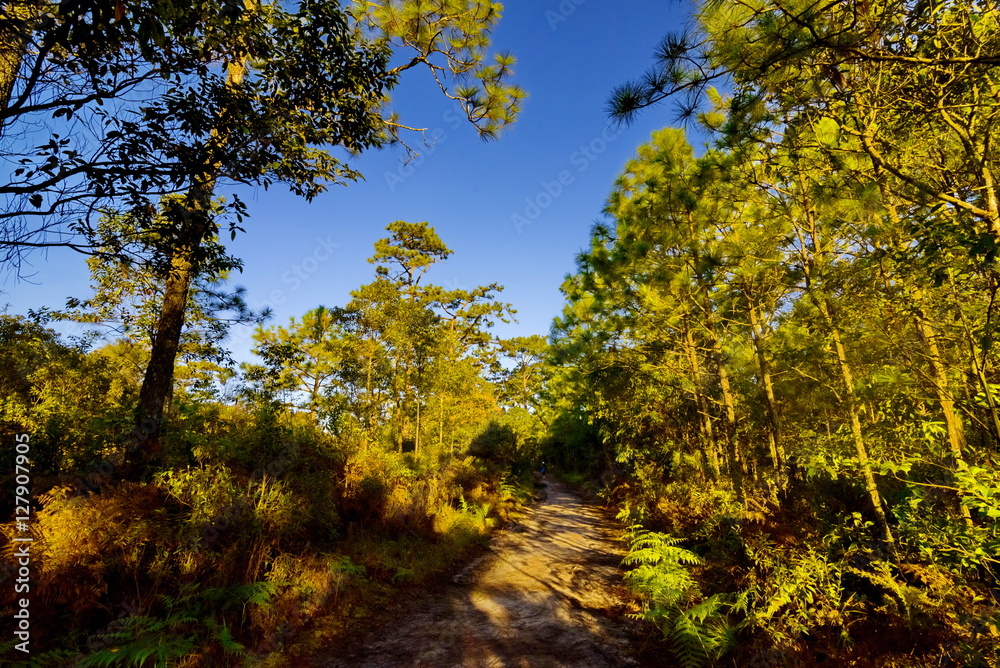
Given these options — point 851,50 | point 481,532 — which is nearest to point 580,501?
point 481,532

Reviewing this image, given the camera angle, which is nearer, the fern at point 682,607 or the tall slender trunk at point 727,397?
the fern at point 682,607

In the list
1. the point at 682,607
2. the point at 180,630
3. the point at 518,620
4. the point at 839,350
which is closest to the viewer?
the point at 180,630

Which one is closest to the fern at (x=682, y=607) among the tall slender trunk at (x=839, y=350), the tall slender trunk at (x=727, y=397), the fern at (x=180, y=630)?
the tall slender trunk at (x=839, y=350)

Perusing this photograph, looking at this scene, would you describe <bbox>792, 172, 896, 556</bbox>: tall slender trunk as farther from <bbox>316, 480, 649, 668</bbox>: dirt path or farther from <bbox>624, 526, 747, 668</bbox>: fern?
<bbox>316, 480, 649, 668</bbox>: dirt path

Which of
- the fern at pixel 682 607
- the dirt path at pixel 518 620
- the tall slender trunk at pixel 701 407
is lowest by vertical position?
the dirt path at pixel 518 620

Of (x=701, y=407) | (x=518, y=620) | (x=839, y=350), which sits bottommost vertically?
(x=518, y=620)

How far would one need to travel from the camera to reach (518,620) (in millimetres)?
5363

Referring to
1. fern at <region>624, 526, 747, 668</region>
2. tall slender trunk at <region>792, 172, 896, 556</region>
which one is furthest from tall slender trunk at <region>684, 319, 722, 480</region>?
fern at <region>624, 526, 747, 668</region>

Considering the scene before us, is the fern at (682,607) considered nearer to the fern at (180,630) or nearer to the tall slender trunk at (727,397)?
the tall slender trunk at (727,397)

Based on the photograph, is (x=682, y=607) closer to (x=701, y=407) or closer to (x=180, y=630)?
(x=180, y=630)

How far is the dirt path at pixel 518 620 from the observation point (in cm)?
436

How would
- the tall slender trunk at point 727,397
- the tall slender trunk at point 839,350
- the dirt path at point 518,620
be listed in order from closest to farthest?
the dirt path at point 518,620 < the tall slender trunk at point 839,350 < the tall slender trunk at point 727,397

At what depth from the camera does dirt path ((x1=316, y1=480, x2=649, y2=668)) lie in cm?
436

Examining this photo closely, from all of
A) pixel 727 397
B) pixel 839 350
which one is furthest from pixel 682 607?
pixel 727 397
